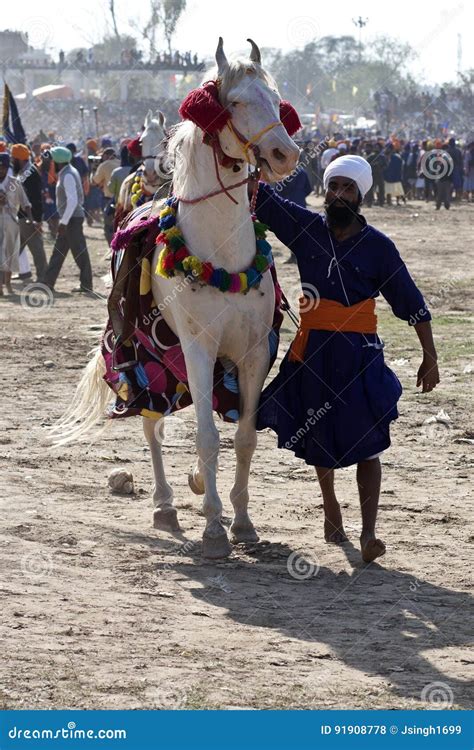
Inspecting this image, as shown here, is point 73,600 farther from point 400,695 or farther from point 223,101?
point 223,101

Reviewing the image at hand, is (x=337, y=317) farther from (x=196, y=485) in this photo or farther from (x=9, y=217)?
(x=9, y=217)

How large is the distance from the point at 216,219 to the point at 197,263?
0.22 meters

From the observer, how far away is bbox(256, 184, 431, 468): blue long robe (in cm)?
618

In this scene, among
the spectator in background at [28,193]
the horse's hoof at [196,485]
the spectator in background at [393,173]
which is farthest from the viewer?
the spectator in background at [393,173]

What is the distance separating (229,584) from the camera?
610 centimetres

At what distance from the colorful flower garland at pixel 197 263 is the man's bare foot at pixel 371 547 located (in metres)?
1.26

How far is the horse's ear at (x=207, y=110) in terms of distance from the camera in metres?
5.93

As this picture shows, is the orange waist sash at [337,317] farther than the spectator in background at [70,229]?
No

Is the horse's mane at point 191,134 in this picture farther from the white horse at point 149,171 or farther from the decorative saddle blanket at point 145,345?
the white horse at point 149,171

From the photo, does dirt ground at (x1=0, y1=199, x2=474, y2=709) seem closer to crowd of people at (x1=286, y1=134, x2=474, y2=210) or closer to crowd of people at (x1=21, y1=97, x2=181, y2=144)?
crowd of people at (x1=286, y1=134, x2=474, y2=210)

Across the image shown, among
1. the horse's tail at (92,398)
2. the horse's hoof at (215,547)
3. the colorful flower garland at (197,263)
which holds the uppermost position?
the colorful flower garland at (197,263)

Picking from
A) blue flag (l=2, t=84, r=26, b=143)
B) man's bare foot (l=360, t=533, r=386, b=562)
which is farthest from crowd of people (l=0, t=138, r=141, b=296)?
man's bare foot (l=360, t=533, r=386, b=562)

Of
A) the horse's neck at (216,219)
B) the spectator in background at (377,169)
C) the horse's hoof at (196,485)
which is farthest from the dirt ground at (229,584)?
the spectator in background at (377,169)

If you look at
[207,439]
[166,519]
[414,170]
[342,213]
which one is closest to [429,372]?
[342,213]
